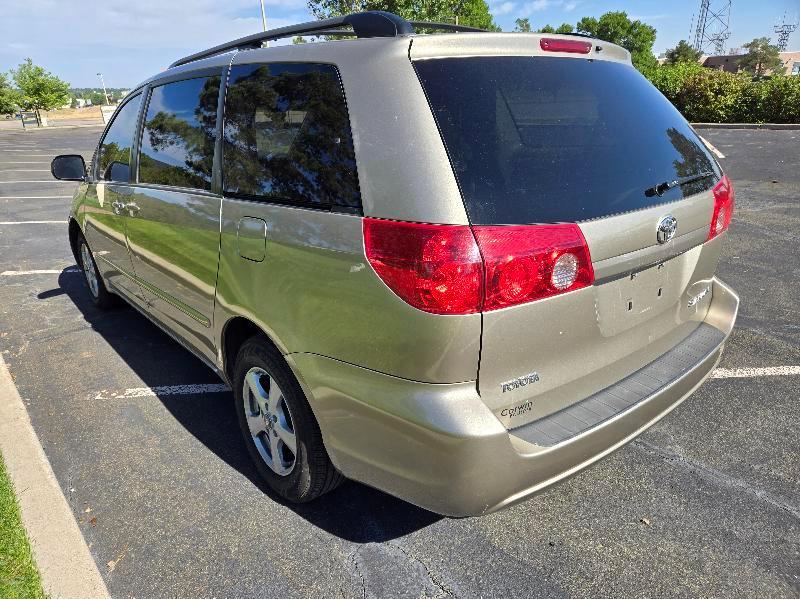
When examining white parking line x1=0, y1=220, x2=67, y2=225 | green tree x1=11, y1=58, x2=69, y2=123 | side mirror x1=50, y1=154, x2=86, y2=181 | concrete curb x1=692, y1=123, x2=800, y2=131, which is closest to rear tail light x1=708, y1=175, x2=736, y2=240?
side mirror x1=50, y1=154, x2=86, y2=181

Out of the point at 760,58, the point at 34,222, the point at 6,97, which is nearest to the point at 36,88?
the point at 6,97

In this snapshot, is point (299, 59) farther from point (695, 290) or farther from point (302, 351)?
point (695, 290)

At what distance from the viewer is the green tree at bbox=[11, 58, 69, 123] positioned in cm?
5475

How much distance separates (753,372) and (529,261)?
2.63 meters

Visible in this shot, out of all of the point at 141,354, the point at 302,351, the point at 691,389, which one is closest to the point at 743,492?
the point at 691,389

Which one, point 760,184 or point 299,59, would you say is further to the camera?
point 760,184

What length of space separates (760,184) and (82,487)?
11210 millimetres

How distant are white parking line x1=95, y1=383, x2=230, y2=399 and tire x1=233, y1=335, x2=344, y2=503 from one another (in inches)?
38.5

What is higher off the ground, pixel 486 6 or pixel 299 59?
pixel 486 6

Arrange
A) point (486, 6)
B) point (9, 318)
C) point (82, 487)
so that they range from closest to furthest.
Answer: point (82, 487)
point (9, 318)
point (486, 6)

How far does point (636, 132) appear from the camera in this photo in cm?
224

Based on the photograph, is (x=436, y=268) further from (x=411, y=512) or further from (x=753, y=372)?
(x=753, y=372)

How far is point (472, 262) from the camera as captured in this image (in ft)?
5.44

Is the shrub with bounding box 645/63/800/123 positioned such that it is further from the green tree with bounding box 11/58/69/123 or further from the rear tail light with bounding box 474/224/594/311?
the green tree with bounding box 11/58/69/123
